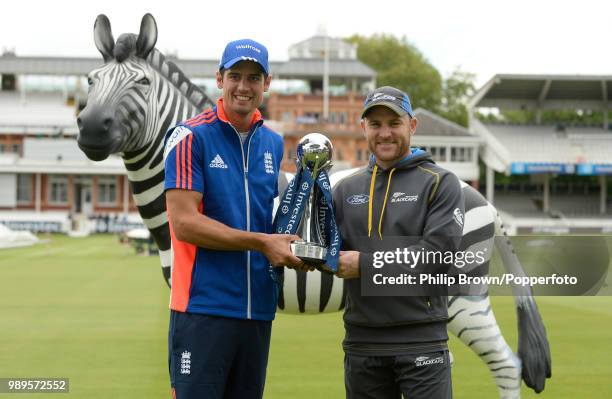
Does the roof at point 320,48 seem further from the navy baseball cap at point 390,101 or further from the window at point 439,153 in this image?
the navy baseball cap at point 390,101

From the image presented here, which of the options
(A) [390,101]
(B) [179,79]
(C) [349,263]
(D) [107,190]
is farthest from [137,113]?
(D) [107,190]

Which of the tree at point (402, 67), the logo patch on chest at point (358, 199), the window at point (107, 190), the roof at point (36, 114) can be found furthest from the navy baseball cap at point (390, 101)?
the tree at point (402, 67)

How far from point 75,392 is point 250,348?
3.78m

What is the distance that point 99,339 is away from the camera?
30.0ft

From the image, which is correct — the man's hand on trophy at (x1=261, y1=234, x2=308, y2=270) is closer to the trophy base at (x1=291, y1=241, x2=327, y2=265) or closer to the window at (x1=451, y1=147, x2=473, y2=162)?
the trophy base at (x1=291, y1=241, x2=327, y2=265)

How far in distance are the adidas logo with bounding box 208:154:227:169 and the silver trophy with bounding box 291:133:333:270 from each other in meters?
0.33

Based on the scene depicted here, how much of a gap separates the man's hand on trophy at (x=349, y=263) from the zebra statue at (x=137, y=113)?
177 centimetres

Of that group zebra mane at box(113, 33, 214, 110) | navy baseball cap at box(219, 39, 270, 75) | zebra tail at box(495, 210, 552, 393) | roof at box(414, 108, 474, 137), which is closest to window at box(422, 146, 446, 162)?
roof at box(414, 108, 474, 137)

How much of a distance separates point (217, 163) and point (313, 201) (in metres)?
0.44

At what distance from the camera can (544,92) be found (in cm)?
4694

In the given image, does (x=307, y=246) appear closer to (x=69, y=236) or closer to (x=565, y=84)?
(x=69, y=236)

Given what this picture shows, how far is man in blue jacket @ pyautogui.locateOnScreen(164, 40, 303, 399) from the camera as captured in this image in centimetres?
311

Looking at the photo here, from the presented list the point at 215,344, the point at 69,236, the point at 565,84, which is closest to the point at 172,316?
the point at 215,344

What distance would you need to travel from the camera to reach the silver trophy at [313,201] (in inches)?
118
